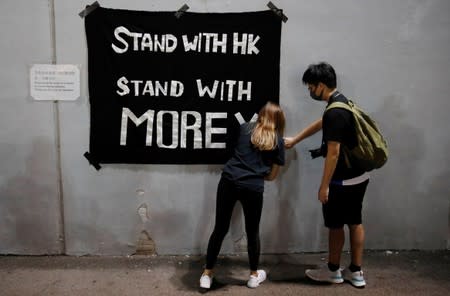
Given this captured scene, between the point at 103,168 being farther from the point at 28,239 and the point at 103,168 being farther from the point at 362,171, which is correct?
the point at 362,171

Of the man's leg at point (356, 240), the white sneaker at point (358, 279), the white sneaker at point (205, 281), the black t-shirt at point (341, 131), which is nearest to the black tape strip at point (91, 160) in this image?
the white sneaker at point (205, 281)

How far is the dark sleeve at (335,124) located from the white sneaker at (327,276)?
4.34 ft

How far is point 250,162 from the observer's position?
378 centimetres

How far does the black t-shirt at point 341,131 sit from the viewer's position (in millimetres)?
3631

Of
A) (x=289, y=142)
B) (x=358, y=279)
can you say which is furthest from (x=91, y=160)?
(x=358, y=279)

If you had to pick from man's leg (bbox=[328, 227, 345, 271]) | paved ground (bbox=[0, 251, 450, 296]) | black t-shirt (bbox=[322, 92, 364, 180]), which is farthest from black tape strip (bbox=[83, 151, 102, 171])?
man's leg (bbox=[328, 227, 345, 271])

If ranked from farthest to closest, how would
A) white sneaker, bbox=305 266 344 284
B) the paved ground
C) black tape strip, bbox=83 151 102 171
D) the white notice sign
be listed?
black tape strip, bbox=83 151 102 171 < the white notice sign < white sneaker, bbox=305 266 344 284 < the paved ground

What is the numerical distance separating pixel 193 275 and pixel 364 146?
196 cm

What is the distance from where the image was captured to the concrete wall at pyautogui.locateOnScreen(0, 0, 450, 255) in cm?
427

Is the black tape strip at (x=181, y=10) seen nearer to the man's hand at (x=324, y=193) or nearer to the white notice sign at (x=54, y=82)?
the white notice sign at (x=54, y=82)

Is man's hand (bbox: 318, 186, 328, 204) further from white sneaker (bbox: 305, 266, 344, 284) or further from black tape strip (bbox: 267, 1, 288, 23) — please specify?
black tape strip (bbox: 267, 1, 288, 23)

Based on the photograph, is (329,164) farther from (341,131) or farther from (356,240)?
(356,240)

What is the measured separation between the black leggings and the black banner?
2.37ft

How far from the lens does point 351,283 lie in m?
4.15
